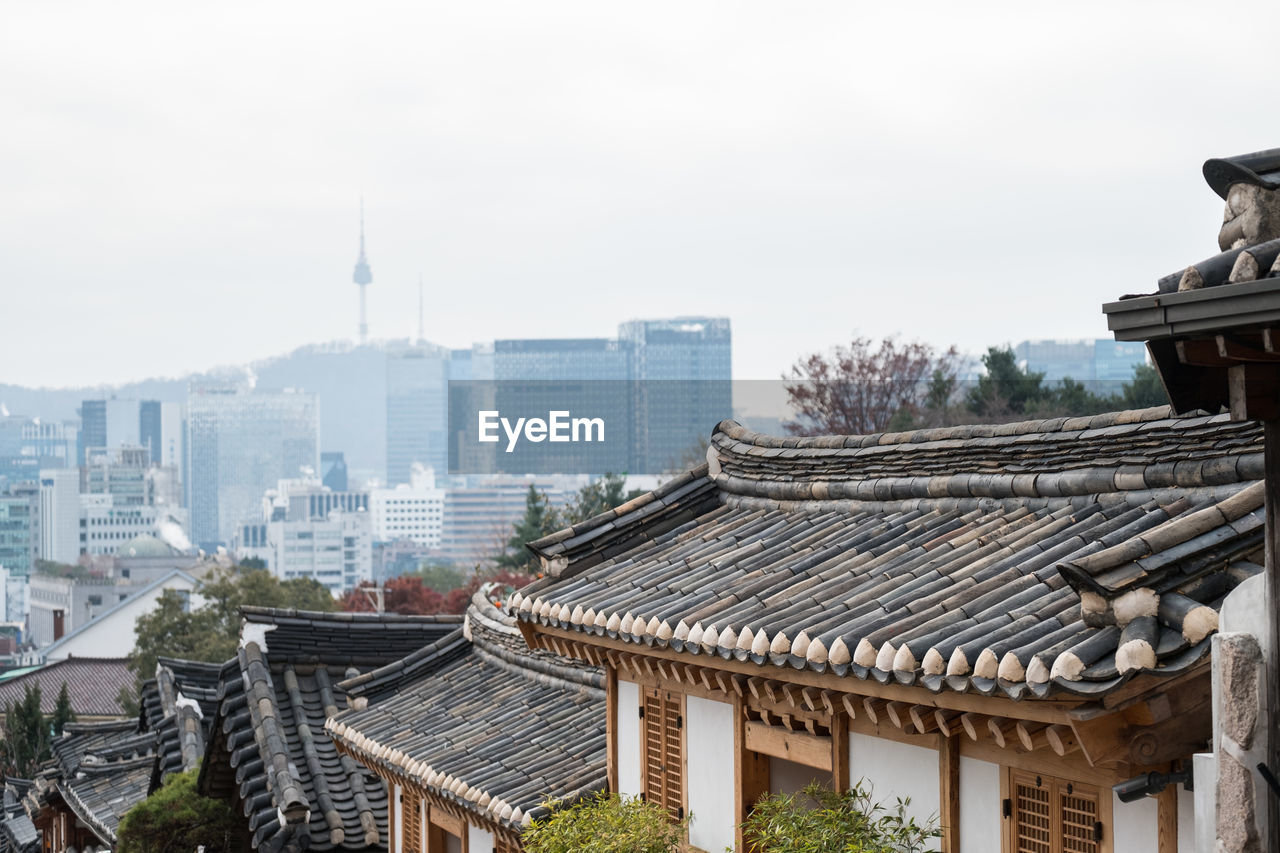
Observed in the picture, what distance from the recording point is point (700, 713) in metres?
9.39

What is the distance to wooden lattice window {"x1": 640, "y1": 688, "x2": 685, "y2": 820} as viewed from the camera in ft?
31.8

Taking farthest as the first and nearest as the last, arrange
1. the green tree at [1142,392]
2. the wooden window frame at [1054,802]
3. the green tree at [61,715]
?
1. the green tree at [61,715]
2. the green tree at [1142,392]
3. the wooden window frame at [1054,802]

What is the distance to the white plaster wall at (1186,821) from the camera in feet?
17.5

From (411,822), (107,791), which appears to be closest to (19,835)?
(107,791)

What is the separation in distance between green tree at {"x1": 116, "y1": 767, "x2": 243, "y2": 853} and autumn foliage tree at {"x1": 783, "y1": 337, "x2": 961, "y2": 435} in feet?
101

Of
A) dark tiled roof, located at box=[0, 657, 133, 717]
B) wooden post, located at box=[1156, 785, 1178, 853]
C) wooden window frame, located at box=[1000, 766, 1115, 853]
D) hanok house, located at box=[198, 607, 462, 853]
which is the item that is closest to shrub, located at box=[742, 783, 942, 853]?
wooden window frame, located at box=[1000, 766, 1115, 853]

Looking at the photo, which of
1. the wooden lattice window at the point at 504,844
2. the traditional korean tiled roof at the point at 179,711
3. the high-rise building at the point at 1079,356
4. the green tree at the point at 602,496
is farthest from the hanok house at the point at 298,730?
the high-rise building at the point at 1079,356

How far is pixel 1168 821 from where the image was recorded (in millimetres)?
5402

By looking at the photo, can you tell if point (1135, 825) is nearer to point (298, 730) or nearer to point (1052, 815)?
point (1052, 815)

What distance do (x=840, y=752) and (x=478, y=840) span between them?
6026mm

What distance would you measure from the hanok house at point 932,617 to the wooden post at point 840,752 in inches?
0.5

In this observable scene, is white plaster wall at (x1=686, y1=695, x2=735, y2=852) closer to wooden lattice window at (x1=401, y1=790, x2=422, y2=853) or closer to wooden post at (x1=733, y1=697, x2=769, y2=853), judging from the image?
wooden post at (x1=733, y1=697, x2=769, y2=853)

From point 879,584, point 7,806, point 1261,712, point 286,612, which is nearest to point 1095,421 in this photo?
point 879,584

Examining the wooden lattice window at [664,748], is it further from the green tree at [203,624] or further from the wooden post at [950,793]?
the green tree at [203,624]
